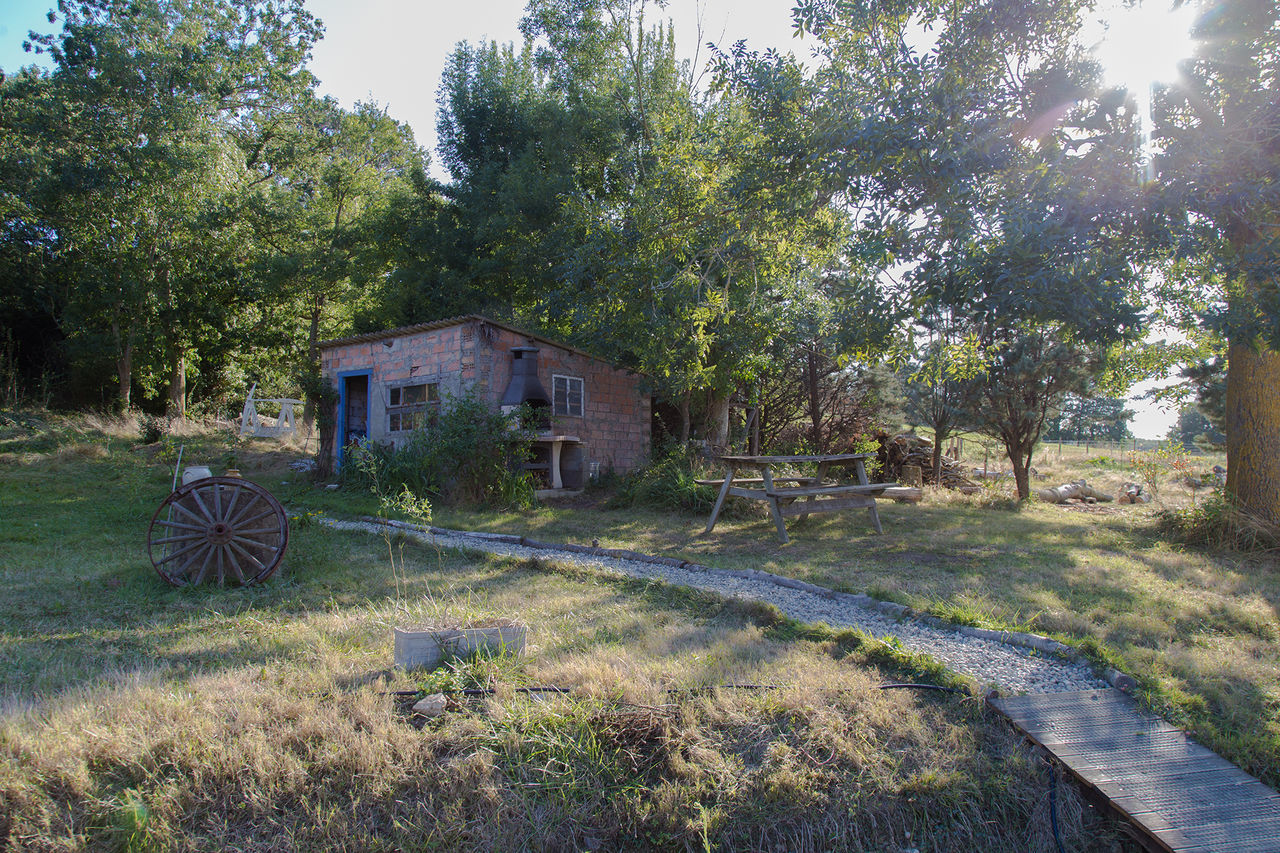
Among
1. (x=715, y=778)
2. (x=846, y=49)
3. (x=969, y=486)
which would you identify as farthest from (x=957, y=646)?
(x=969, y=486)

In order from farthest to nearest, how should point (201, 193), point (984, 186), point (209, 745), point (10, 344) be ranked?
point (10, 344)
point (201, 193)
point (984, 186)
point (209, 745)

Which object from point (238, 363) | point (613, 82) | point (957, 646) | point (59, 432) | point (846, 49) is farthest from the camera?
point (238, 363)

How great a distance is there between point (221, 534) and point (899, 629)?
5323mm

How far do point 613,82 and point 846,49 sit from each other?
343 inches

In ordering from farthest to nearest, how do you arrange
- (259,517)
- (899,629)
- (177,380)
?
(177,380) < (259,517) < (899,629)

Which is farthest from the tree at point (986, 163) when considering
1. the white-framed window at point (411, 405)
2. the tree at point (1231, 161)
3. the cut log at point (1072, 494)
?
the cut log at point (1072, 494)

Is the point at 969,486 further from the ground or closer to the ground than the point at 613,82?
closer to the ground

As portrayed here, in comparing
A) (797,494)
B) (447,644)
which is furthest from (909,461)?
(447,644)

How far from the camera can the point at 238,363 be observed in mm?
21734

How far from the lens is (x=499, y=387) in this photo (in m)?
11.7

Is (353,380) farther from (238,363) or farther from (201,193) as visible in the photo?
(238,363)

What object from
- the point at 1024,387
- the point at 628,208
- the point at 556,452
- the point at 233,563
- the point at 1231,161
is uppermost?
the point at 628,208

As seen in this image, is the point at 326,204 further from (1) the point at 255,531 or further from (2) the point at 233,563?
(2) the point at 233,563

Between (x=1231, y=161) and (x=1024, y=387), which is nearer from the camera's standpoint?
(x=1231, y=161)
